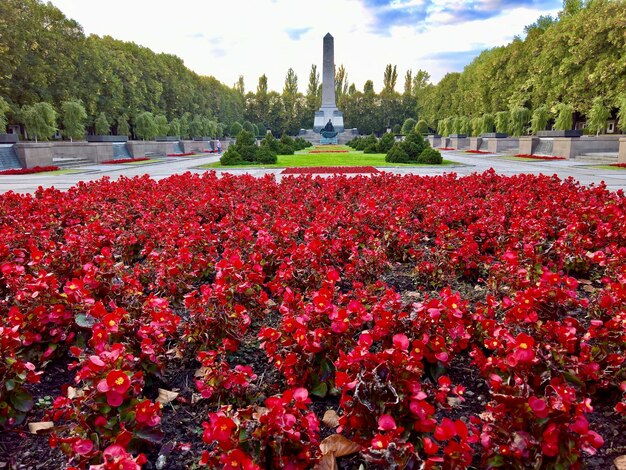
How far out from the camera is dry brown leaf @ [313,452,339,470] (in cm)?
169

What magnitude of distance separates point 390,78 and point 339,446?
3585 inches

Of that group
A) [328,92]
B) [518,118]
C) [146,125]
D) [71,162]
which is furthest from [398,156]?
[328,92]

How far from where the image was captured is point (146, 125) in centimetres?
3581

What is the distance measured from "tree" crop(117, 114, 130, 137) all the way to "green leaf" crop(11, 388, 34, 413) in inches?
1559

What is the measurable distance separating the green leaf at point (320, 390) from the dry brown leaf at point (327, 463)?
1.21 ft

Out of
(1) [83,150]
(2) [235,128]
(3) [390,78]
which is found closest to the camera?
(1) [83,150]

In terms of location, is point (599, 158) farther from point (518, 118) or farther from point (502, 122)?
point (502, 122)

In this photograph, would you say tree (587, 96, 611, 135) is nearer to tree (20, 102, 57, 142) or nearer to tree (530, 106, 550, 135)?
tree (530, 106, 550, 135)

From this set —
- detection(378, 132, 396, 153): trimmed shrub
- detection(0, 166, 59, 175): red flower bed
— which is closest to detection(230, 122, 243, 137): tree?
detection(378, 132, 396, 153): trimmed shrub

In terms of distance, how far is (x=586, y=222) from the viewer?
15.1 feet

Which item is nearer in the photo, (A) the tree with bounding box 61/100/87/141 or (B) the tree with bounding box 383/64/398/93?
(A) the tree with bounding box 61/100/87/141

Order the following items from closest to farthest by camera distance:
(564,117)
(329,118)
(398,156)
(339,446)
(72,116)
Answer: (339,446) < (398,156) < (72,116) < (564,117) < (329,118)

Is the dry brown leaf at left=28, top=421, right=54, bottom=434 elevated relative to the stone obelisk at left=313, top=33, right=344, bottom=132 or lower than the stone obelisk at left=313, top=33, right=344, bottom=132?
lower

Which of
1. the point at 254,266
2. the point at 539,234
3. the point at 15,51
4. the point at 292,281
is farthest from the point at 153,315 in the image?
the point at 15,51
